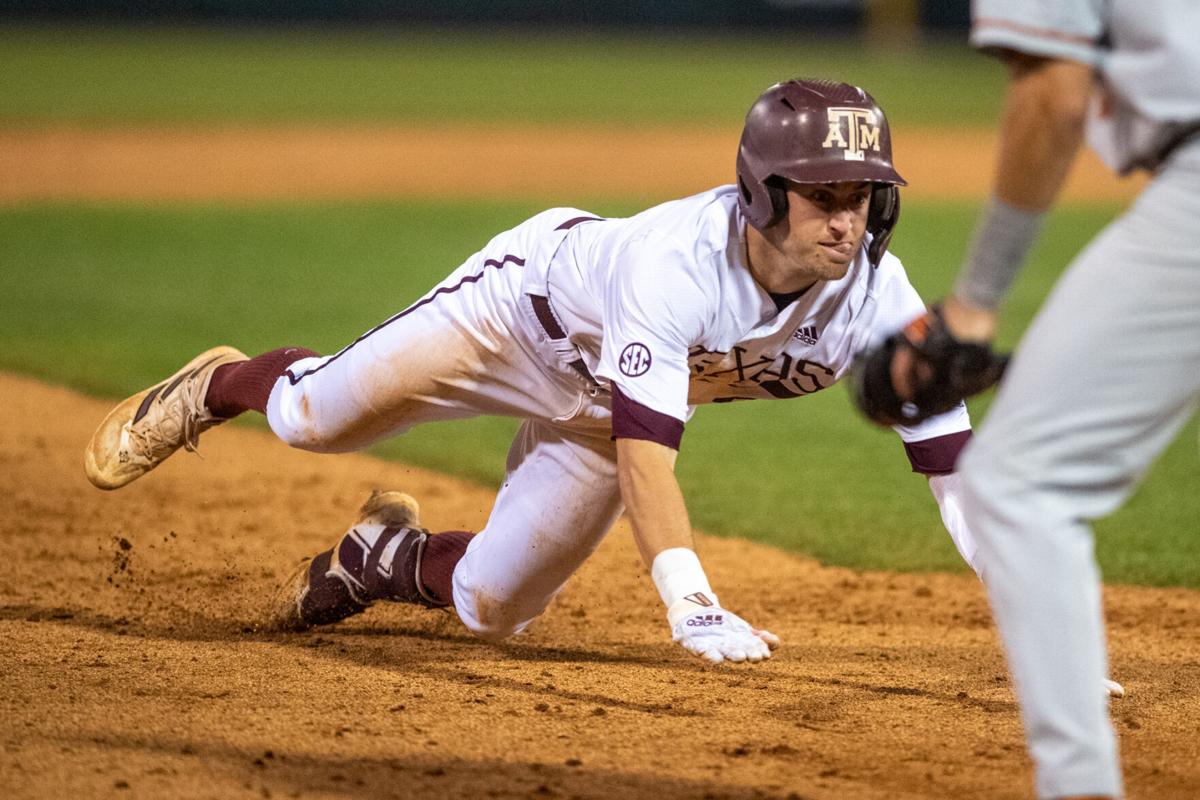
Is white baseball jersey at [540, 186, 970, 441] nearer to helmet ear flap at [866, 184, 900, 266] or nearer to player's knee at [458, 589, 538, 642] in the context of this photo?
helmet ear flap at [866, 184, 900, 266]

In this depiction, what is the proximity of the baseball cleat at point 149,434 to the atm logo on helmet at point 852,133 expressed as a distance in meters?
2.01

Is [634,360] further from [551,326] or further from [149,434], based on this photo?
[149,434]

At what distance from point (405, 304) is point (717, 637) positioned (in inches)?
267

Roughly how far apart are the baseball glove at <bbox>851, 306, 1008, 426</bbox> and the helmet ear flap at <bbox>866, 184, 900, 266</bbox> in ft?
2.40

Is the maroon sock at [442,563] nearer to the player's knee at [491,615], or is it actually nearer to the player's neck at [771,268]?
the player's knee at [491,615]

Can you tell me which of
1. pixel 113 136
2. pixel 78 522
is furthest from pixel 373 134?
pixel 78 522

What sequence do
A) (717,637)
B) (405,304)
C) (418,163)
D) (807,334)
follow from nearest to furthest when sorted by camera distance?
(717,637), (807,334), (405,304), (418,163)

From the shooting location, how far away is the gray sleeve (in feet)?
7.23

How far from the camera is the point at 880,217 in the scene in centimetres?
344

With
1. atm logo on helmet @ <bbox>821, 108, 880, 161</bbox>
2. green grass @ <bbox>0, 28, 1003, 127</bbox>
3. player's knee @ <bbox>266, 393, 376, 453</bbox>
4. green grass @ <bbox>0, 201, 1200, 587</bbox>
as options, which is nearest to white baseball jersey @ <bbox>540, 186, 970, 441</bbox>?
atm logo on helmet @ <bbox>821, 108, 880, 161</bbox>

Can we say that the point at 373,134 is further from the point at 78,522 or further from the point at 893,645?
the point at 893,645

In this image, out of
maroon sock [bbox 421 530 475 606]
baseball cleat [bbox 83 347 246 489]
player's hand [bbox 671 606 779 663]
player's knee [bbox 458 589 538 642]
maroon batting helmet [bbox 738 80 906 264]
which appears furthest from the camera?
baseball cleat [bbox 83 347 246 489]

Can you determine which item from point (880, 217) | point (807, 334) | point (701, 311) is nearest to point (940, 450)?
point (807, 334)

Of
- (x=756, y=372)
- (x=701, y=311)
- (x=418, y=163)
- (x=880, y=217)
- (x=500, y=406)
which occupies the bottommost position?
(x=418, y=163)
